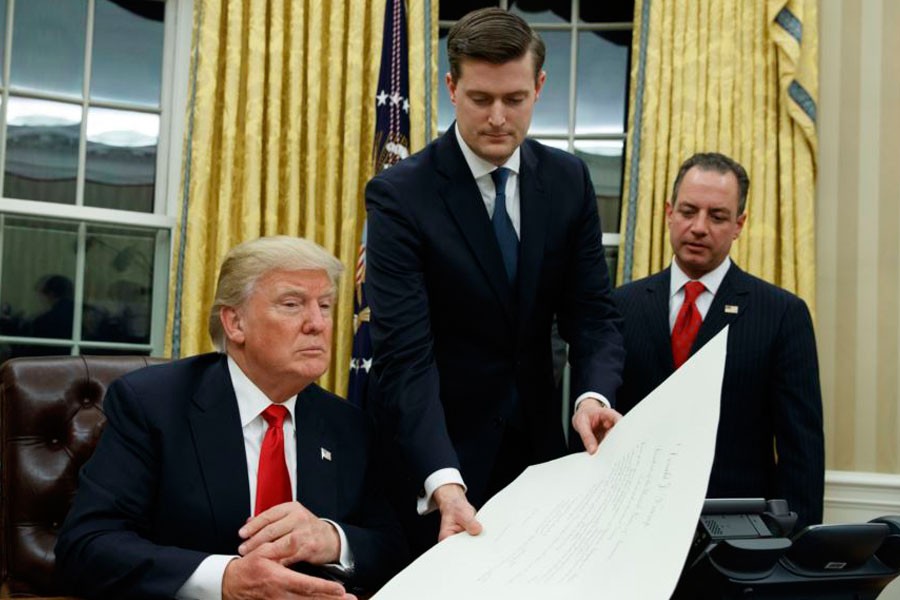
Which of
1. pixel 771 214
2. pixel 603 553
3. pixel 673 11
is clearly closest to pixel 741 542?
pixel 603 553

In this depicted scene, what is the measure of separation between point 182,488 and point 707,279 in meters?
1.56

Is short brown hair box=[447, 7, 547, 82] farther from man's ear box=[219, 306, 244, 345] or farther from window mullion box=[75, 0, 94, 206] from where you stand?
window mullion box=[75, 0, 94, 206]

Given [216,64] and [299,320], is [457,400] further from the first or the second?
[216,64]

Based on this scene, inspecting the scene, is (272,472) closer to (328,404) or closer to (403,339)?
(328,404)

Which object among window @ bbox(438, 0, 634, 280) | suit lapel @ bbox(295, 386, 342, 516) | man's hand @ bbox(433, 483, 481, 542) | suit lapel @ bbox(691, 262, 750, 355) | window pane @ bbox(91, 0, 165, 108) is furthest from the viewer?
window @ bbox(438, 0, 634, 280)

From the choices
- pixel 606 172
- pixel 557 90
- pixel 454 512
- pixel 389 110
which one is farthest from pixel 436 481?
pixel 557 90

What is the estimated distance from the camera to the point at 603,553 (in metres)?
1.24

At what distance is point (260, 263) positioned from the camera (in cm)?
202

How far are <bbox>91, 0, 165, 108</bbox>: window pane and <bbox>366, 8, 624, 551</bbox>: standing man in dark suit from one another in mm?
2580

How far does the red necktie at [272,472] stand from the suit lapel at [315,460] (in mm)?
29

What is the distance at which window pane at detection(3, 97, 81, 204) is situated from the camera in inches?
164

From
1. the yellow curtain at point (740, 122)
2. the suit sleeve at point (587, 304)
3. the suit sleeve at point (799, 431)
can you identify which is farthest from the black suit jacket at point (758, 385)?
the yellow curtain at point (740, 122)

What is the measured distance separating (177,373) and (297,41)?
247cm

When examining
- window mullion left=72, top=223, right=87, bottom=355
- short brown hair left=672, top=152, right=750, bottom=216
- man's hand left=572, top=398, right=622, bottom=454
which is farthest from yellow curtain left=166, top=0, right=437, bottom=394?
man's hand left=572, top=398, right=622, bottom=454
